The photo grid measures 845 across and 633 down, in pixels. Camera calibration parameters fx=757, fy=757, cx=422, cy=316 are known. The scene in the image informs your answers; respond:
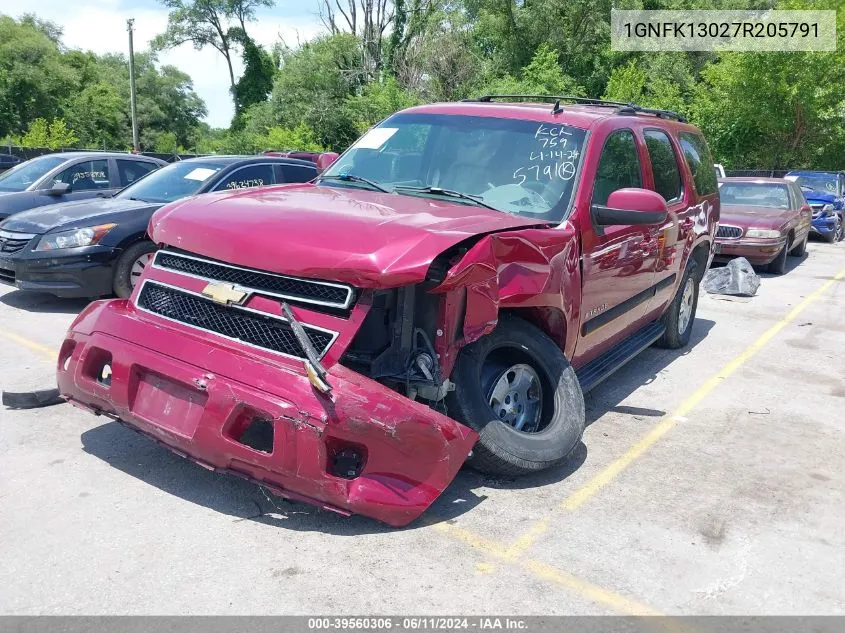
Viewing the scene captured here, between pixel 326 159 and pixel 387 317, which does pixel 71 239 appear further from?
pixel 387 317

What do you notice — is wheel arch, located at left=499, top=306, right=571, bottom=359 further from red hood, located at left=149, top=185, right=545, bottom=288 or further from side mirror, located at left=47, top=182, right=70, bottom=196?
side mirror, located at left=47, top=182, right=70, bottom=196

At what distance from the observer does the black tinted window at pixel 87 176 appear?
10086 mm

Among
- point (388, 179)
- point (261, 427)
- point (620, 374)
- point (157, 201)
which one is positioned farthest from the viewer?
point (157, 201)

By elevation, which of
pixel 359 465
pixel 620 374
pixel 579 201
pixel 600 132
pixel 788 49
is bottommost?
pixel 620 374

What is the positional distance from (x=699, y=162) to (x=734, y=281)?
419 cm

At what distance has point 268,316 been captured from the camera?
134 inches

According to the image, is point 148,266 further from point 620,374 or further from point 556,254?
point 620,374

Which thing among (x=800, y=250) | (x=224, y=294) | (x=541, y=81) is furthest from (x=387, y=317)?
(x=541, y=81)

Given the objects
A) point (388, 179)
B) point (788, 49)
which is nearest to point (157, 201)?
point (388, 179)

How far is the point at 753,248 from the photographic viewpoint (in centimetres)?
1233

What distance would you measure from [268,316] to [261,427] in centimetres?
62

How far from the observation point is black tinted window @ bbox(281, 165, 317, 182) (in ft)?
30.8

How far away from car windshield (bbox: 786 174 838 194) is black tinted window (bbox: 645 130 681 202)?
15055 mm
